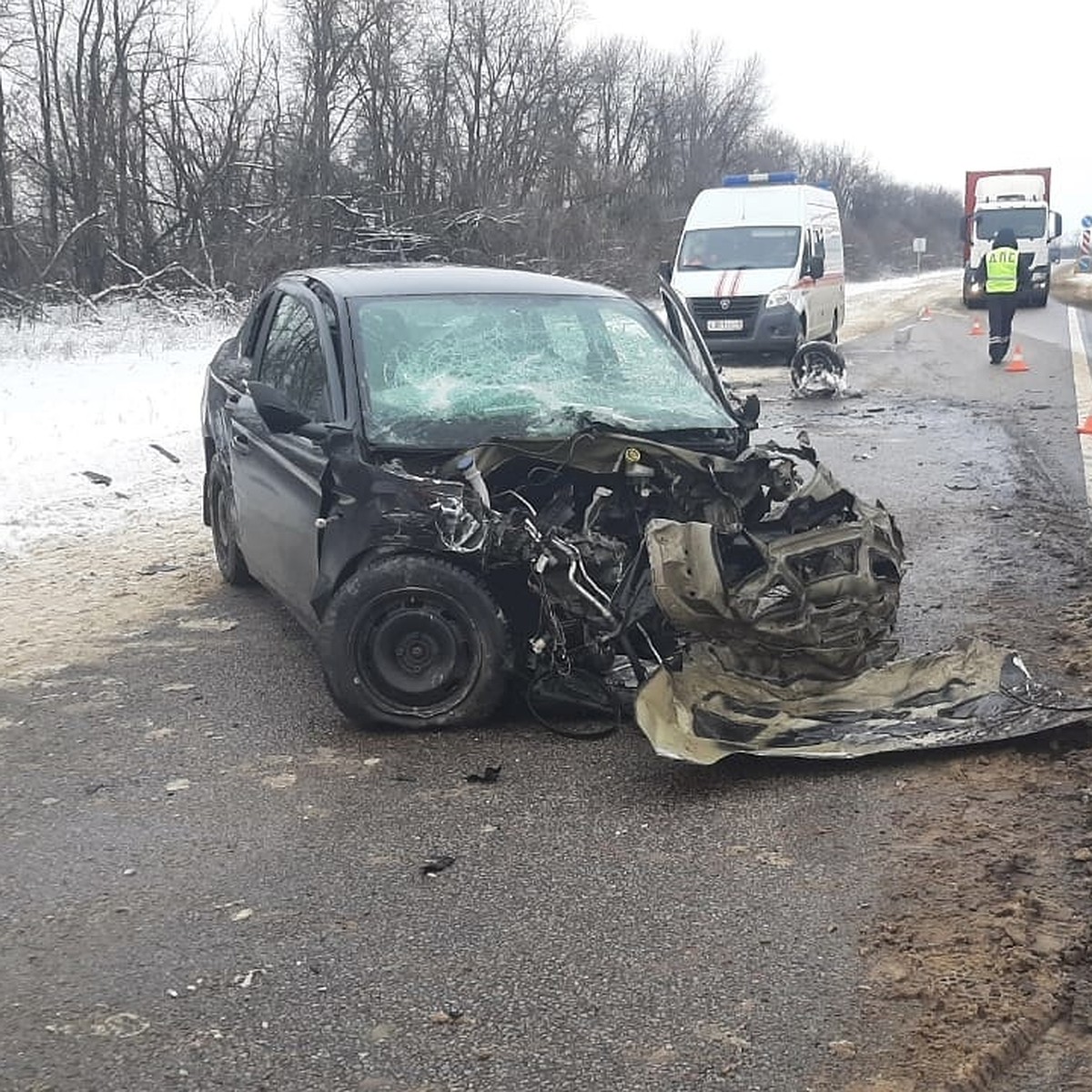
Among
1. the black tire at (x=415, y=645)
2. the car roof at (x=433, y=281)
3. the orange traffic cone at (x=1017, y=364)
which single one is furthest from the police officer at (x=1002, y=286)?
the black tire at (x=415, y=645)

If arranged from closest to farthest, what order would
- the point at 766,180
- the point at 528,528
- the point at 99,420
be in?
the point at 528,528, the point at 99,420, the point at 766,180

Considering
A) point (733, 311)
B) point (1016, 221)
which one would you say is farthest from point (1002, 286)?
point (1016, 221)

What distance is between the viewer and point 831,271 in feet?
69.9

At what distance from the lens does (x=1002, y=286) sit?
57.2 feet

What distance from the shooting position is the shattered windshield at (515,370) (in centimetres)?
521

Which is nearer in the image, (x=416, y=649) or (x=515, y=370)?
(x=416, y=649)

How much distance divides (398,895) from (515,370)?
272cm

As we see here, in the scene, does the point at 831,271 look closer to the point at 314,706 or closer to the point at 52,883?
the point at 314,706

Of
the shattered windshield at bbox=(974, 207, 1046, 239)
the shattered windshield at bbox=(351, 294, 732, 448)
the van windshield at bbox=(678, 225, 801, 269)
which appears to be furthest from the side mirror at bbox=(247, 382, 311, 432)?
the shattered windshield at bbox=(974, 207, 1046, 239)

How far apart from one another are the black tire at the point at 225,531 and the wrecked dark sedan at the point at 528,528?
3.51 ft

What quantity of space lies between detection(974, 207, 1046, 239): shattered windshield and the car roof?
28351 millimetres

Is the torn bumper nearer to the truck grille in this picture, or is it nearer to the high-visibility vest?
the high-visibility vest

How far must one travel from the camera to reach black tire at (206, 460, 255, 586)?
6.90m

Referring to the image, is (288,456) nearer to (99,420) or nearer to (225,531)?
(225,531)
